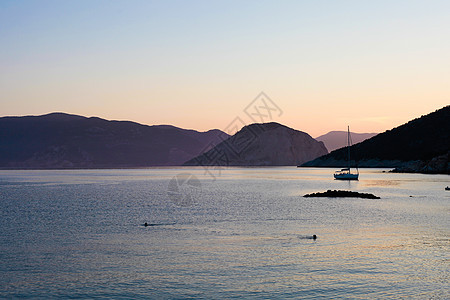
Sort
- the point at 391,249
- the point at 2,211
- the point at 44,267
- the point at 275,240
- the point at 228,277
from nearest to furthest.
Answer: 1. the point at 228,277
2. the point at 44,267
3. the point at 391,249
4. the point at 275,240
5. the point at 2,211

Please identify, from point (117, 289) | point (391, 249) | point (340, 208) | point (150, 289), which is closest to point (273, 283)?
Result: point (150, 289)

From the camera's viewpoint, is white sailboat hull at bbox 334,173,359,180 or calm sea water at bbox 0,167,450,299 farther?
white sailboat hull at bbox 334,173,359,180

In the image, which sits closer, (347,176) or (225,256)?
(225,256)

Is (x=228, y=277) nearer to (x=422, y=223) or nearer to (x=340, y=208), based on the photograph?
(x=422, y=223)

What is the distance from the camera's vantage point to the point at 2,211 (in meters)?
59.6

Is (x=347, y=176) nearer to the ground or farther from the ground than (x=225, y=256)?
farther from the ground

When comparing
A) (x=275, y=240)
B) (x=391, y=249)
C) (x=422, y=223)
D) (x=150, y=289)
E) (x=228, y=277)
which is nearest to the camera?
(x=150, y=289)

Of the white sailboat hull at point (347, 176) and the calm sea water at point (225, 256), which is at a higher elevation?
the white sailboat hull at point (347, 176)

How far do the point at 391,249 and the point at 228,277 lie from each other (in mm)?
13202

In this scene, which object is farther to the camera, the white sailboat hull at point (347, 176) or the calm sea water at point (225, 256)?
the white sailboat hull at point (347, 176)

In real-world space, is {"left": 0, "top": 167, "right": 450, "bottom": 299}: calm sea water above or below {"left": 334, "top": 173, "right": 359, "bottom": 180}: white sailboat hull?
below

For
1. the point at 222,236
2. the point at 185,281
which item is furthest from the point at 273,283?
the point at 222,236

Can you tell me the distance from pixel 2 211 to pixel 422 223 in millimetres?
47388

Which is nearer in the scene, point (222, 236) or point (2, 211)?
point (222, 236)
